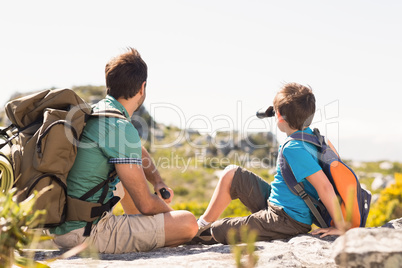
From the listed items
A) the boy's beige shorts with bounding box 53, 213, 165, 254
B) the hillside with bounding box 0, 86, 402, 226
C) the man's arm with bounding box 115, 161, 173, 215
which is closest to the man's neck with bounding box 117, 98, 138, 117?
the man's arm with bounding box 115, 161, 173, 215

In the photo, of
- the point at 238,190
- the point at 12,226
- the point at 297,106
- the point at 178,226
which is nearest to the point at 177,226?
the point at 178,226

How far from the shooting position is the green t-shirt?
297 centimetres

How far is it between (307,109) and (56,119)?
81.3 inches

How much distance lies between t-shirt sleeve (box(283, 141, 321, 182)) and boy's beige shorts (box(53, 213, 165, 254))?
3.81ft

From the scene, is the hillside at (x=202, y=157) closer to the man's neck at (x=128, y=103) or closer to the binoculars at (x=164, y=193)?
the binoculars at (x=164, y=193)

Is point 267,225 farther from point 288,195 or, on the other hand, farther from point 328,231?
point 328,231

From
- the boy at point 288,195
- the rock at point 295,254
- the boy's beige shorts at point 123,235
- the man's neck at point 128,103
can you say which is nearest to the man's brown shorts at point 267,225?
the boy at point 288,195

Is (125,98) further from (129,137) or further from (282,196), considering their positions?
(282,196)

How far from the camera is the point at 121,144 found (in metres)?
2.96

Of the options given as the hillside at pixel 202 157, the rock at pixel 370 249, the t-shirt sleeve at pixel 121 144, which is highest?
the t-shirt sleeve at pixel 121 144

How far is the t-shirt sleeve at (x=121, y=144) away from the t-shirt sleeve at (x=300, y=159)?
1235mm

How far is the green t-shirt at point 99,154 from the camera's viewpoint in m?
2.97

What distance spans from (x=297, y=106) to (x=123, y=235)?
71.5 inches

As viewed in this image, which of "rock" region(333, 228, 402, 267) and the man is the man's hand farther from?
"rock" region(333, 228, 402, 267)
